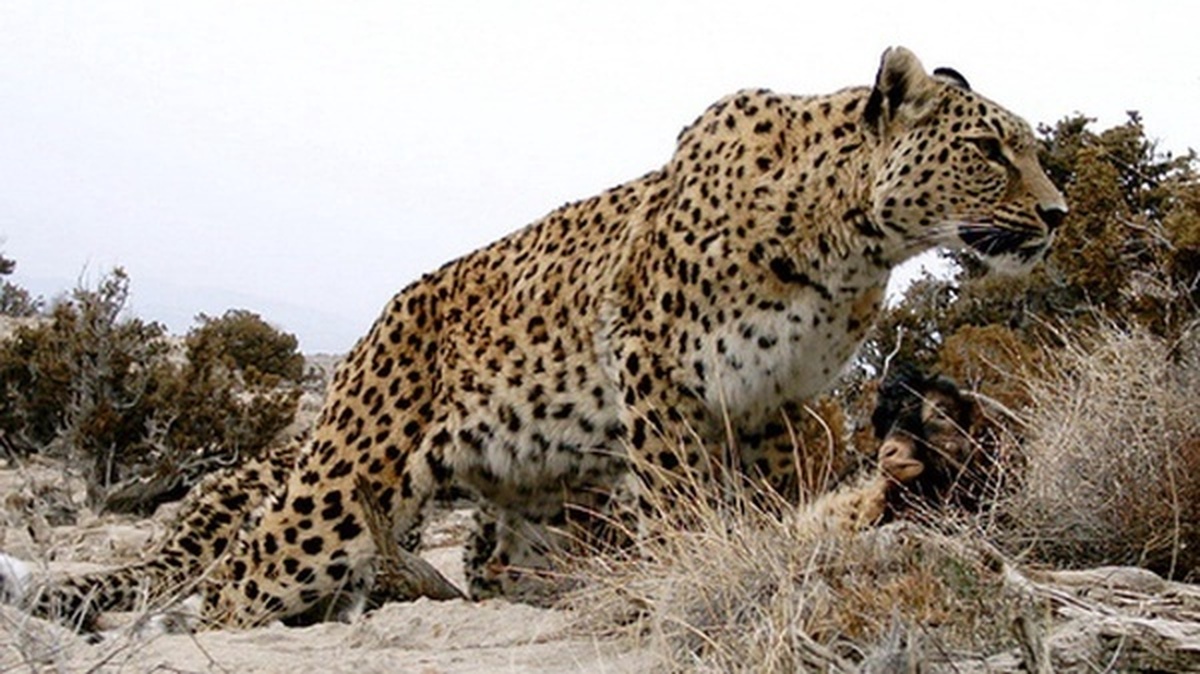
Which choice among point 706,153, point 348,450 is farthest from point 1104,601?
point 348,450

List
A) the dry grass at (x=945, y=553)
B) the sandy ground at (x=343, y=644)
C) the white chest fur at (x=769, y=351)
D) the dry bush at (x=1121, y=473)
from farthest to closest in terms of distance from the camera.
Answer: the white chest fur at (x=769, y=351) → the dry bush at (x=1121, y=473) → the dry grass at (x=945, y=553) → the sandy ground at (x=343, y=644)

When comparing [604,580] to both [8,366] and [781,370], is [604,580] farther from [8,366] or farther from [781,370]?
[8,366]

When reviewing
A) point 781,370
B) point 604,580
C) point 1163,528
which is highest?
point 781,370

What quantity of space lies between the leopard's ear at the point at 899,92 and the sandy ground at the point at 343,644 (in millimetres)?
A: 2360

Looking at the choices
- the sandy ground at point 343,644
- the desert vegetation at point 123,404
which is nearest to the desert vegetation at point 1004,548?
the sandy ground at point 343,644

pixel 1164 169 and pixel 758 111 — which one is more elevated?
pixel 758 111

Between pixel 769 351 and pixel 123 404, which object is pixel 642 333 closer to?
pixel 769 351

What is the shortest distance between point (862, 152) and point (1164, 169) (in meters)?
9.60

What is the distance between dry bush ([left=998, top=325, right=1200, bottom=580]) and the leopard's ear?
4.15 ft

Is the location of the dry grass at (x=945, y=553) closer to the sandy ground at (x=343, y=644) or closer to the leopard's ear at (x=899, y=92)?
the sandy ground at (x=343, y=644)

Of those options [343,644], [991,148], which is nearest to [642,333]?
[991,148]

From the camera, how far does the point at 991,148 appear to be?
5.67 meters

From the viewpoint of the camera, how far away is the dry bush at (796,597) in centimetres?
363

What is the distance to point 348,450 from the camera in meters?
6.32
